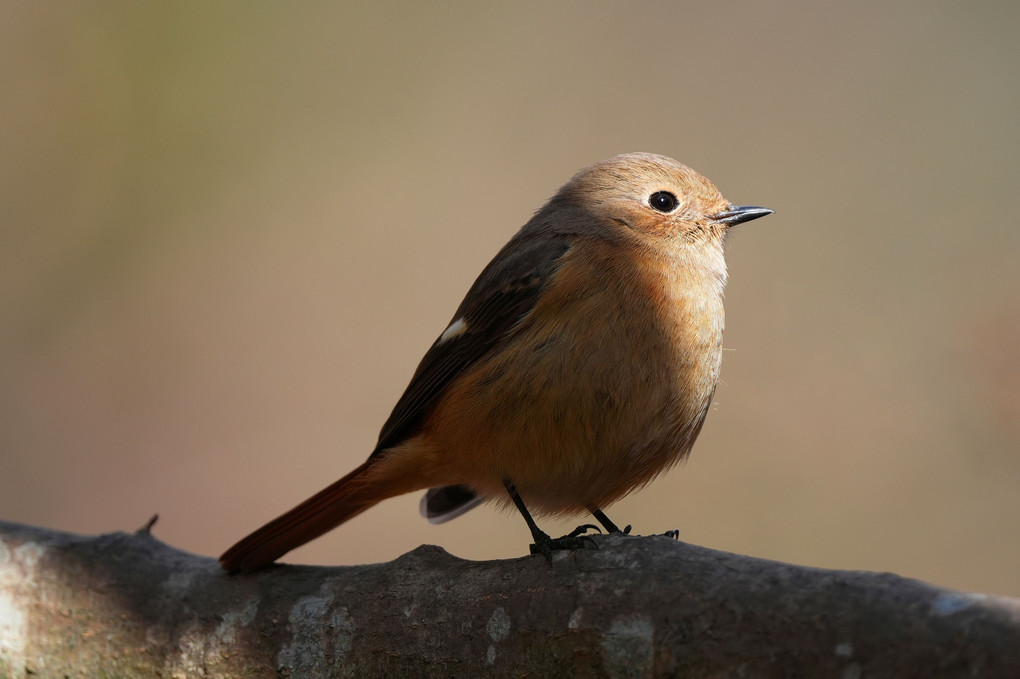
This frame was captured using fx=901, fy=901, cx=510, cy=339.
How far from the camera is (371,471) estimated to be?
285 centimetres

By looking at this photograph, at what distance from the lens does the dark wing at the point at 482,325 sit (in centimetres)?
293

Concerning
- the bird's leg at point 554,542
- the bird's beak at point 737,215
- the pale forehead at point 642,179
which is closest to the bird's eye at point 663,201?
the pale forehead at point 642,179

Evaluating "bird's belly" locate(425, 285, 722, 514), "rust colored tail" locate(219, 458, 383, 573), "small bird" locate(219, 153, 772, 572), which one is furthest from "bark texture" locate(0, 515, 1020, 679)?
"bird's belly" locate(425, 285, 722, 514)

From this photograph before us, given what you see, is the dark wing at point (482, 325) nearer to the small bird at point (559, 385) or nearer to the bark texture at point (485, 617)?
the small bird at point (559, 385)

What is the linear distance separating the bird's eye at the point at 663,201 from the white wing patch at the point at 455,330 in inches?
33.3

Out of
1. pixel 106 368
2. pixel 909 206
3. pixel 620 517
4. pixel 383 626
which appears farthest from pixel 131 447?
pixel 909 206

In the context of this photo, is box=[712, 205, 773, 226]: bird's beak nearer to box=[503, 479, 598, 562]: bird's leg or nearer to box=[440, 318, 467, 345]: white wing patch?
box=[440, 318, 467, 345]: white wing patch

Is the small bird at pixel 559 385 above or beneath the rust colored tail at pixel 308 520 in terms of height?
above

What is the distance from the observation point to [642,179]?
11.3 ft

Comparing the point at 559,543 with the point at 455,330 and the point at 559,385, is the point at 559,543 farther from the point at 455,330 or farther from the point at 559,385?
the point at 455,330

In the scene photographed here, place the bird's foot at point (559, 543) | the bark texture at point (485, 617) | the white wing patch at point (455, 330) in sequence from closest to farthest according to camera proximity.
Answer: the bark texture at point (485, 617), the bird's foot at point (559, 543), the white wing patch at point (455, 330)

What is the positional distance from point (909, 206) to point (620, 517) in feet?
7.53

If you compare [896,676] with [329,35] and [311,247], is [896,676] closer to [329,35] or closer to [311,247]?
[311,247]

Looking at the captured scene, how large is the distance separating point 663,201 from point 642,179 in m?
0.14
